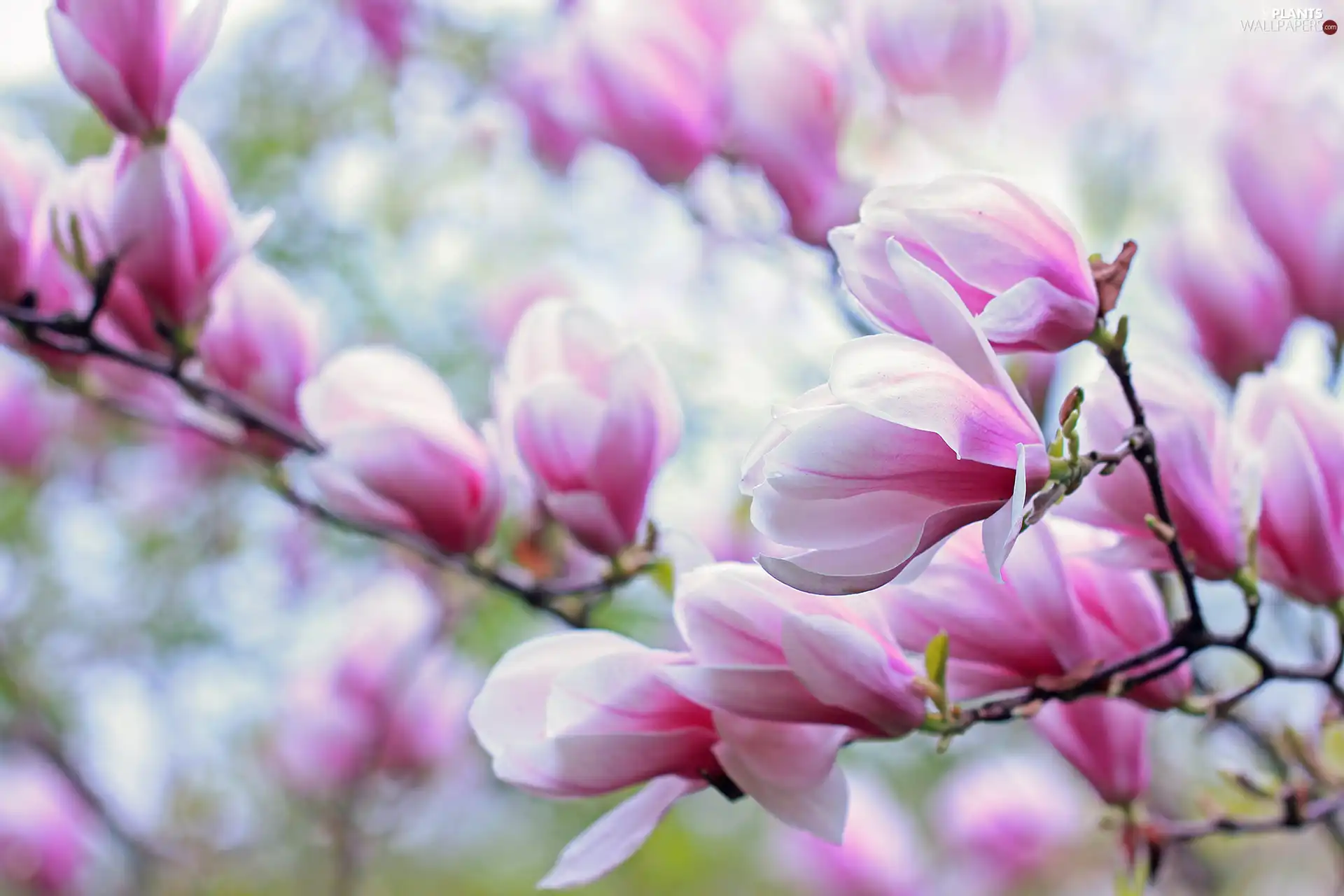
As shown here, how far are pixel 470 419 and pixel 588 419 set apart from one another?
1.06 m

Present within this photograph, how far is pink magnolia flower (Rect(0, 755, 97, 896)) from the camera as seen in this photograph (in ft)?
4.42

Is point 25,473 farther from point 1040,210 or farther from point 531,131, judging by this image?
point 1040,210

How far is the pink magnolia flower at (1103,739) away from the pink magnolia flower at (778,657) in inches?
5.5

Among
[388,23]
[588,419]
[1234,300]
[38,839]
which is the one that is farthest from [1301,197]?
[38,839]

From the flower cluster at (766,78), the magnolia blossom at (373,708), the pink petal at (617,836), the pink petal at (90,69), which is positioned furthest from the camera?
the magnolia blossom at (373,708)

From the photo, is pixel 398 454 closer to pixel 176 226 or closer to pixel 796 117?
pixel 176 226

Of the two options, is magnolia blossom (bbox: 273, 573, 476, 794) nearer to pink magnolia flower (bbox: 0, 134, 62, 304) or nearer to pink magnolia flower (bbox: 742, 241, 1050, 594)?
pink magnolia flower (bbox: 0, 134, 62, 304)

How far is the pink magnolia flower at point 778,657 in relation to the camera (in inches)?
15.0

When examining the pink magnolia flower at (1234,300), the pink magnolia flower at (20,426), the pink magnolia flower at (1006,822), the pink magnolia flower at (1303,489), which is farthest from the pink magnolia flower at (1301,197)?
the pink magnolia flower at (20,426)

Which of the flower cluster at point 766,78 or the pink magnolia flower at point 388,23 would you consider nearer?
the flower cluster at point 766,78

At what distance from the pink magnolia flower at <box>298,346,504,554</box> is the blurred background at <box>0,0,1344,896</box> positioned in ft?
1.26

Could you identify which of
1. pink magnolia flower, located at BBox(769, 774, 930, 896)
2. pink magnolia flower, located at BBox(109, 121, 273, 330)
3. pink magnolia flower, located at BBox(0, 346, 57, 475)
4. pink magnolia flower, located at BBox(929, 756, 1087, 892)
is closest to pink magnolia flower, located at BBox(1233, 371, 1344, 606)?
pink magnolia flower, located at BBox(109, 121, 273, 330)

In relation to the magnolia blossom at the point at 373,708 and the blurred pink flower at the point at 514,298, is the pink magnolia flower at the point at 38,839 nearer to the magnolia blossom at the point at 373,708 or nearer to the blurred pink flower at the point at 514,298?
the magnolia blossom at the point at 373,708

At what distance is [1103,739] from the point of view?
1.68ft
